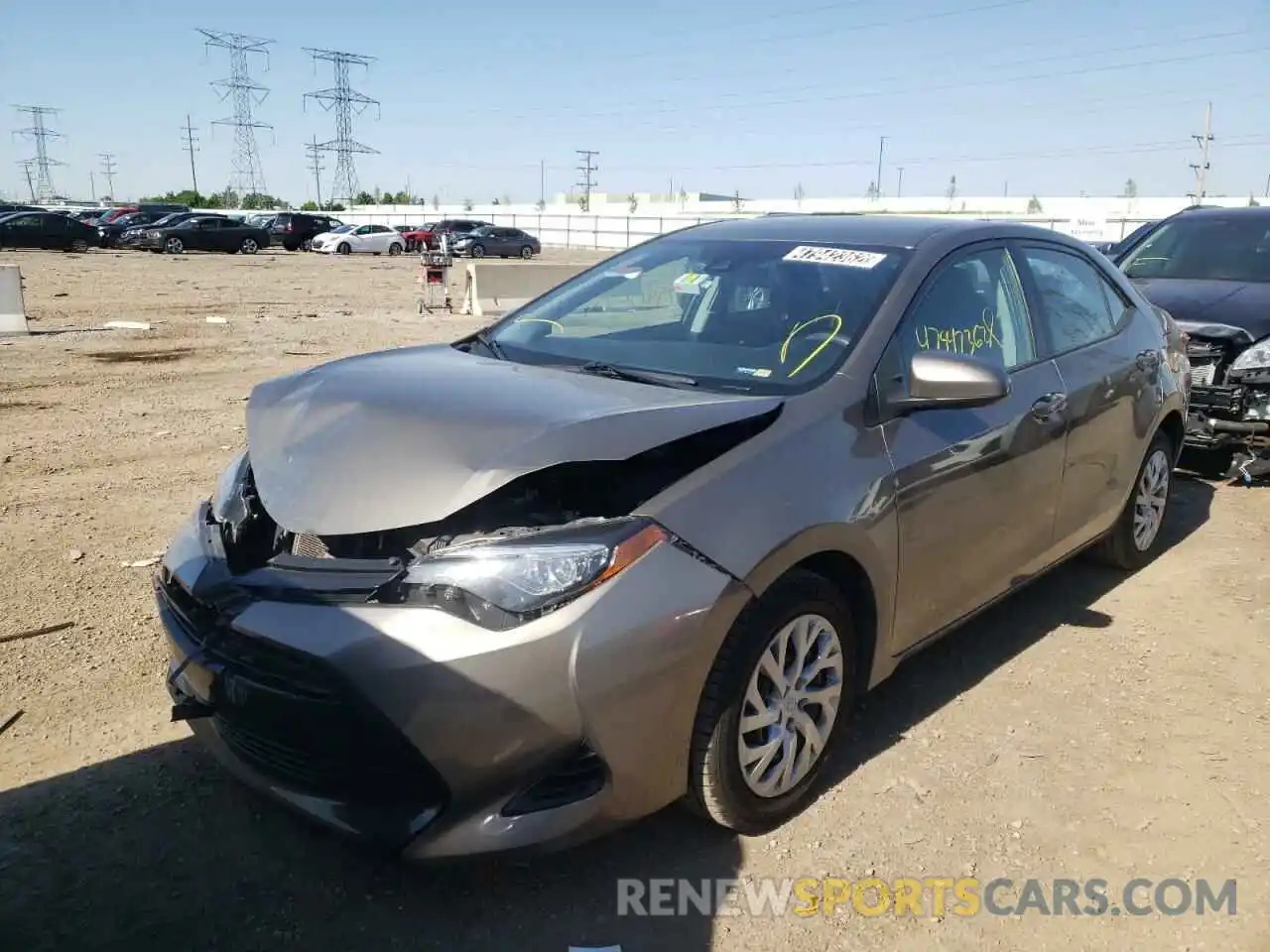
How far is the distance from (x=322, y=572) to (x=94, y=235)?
39277mm

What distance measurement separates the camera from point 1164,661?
3.98m

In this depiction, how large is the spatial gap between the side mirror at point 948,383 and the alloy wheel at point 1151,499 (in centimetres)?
222

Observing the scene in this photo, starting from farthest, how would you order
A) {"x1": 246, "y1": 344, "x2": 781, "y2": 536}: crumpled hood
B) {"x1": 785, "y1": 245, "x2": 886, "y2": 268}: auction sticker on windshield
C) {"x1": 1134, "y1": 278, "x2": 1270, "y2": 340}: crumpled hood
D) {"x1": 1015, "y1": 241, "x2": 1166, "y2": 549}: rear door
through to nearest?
{"x1": 1134, "y1": 278, "x2": 1270, "y2": 340}: crumpled hood, {"x1": 1015, "y1": 241, "x2": 1166, "y2": 549}: rear door, {"x1": 785, "y1": 245, "x2": 886, "y2": 268}: auction sticker on windshield, {"x1": 246, "y1": 344, "x2": 781, "y2": 536}: crumpled hood

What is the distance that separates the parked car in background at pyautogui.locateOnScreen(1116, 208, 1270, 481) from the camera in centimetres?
611

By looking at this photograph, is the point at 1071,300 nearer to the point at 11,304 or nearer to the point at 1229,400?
the point at 1229,400

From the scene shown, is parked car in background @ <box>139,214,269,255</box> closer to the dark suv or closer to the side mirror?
the dark suv

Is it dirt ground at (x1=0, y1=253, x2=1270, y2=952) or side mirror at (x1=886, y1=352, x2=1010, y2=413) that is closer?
dirt ground at (x1=0, y1=253, x2=1270, y2=952)

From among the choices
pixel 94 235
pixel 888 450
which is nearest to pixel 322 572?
pixel 888 450

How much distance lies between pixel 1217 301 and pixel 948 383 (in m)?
4.81

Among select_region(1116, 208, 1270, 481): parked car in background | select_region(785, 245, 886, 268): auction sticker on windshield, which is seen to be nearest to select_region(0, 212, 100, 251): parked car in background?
select_region(1116, 208, 1270, 481): parked car in background

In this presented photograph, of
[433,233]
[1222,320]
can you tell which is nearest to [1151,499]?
[1222,320]

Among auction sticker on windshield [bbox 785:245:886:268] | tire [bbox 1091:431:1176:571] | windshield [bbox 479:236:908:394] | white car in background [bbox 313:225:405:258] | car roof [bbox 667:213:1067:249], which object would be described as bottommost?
tire [bbox 1091:431:1176:571]

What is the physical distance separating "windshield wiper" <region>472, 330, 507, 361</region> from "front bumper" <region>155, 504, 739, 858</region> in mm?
1407

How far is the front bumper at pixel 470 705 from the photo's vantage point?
7.09ft
